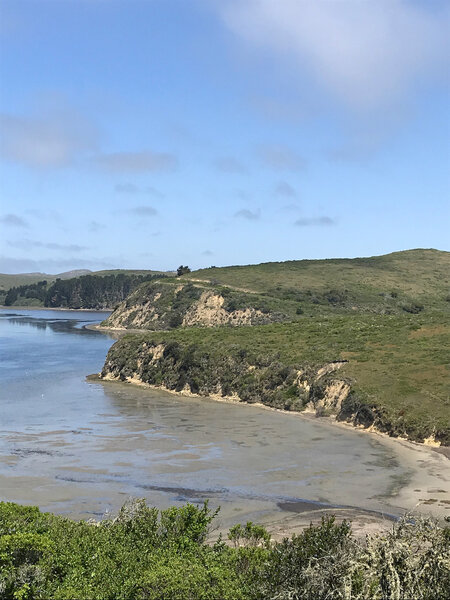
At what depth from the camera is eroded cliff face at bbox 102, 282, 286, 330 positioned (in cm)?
13538

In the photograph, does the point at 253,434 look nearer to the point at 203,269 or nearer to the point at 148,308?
the point at 148,308

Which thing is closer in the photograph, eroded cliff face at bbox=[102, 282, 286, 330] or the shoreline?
the shoreline

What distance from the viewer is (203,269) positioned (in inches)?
7411

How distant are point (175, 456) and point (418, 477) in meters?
13.9

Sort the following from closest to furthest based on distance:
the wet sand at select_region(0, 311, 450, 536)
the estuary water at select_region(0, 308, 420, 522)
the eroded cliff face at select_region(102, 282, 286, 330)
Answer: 1. the wet sand at select_region(0, 311, 450, 536)
2. the estuary water at select_region(0, 308, 420, 522)
3. the eroded cliff face at select_region(102, 282, 286, 330)

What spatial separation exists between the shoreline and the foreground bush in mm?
6638

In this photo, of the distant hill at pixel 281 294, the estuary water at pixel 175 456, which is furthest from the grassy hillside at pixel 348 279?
the estuary water at pixel 175 456

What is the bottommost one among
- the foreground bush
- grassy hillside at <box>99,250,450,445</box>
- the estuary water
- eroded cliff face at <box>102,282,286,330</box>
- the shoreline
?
the estuary water

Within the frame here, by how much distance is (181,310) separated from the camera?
15100 centimetres

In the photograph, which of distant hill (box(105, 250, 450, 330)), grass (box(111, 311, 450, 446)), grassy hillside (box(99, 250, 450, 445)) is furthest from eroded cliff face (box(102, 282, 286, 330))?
grass (box(111, 311, 450, 446))

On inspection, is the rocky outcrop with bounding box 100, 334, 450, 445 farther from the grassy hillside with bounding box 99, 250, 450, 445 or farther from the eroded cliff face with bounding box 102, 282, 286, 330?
the eroded cliff face with bounding box 102, 282, 286, 330

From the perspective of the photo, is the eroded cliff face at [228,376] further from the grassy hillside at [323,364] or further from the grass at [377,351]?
the grass at [377,351]

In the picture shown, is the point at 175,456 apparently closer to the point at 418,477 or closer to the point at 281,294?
the point at 418,477

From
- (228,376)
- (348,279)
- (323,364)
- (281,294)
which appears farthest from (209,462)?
(348,279)
